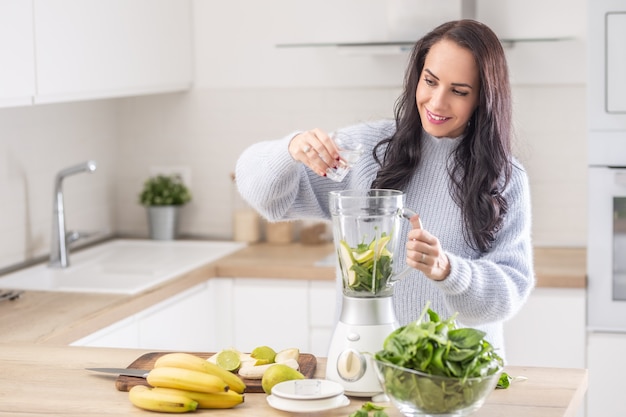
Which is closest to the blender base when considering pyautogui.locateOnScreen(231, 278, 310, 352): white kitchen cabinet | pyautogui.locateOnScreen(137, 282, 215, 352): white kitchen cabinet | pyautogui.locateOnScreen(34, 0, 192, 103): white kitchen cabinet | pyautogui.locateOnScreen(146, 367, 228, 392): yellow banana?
pyautogui.locateOnScreen(146, 367, 228, 392): yellow banana

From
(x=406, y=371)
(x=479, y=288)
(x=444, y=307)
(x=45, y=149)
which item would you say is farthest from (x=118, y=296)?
(x=406, y=371)

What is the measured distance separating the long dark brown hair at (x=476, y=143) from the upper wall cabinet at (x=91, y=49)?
1.12m

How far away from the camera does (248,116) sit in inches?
163

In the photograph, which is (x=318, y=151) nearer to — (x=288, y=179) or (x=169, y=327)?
(x=288, y=179)

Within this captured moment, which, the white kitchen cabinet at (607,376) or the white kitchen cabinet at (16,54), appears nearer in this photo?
the white kitchen cabinet at (16,54)

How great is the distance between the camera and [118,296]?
3143 millimetres

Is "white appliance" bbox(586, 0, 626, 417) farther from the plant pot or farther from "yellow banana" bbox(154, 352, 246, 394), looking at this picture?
"yellow banana" bbox(154, 352, 246, 394)

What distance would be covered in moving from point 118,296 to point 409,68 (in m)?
1.24

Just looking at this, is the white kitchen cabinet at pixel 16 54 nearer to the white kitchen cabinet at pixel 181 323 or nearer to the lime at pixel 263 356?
the white kitchen cabinet at pixel 181 323

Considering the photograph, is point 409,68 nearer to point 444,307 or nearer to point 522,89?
point 444,307

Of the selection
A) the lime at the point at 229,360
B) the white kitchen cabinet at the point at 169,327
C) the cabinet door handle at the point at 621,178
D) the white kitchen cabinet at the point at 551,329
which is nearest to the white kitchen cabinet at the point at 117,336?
the white kitchen cabinet at the point at 169,327

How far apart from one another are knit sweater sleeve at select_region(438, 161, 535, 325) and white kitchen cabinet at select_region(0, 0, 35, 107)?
1.42 meters

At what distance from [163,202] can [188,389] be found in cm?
230

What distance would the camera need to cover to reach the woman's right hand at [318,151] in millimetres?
2072
